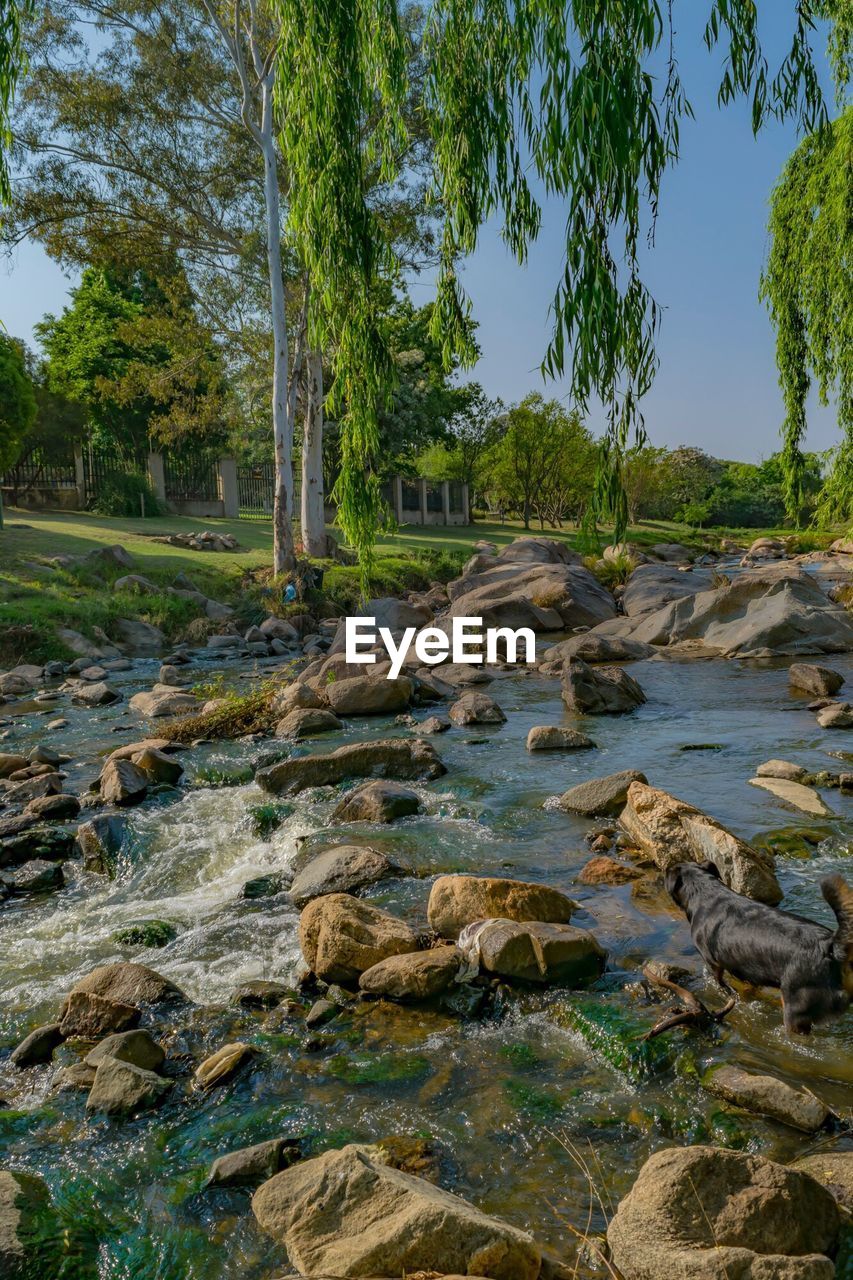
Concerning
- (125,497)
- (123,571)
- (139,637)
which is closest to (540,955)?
(139,637)

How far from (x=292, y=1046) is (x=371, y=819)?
3004 millimetres

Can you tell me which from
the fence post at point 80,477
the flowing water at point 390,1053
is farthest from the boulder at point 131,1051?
the fence post at point 80,477

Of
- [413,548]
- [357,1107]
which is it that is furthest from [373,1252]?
[413,548]

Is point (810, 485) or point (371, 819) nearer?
point (371, 819)

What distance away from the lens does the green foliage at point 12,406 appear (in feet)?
68.2

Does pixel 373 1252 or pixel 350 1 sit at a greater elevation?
pixel 350 1

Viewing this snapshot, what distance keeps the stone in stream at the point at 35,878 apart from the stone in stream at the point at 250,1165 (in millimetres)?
3297

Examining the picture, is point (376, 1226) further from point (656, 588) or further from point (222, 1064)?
point (656, 588)

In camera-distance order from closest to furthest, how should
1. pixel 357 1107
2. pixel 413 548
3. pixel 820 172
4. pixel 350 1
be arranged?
1. pixel 357 1107
2. pixel 350 1
3. pixel 820 172
4. pixel 413 548

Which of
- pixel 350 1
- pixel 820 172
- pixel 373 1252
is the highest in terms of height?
pixel 820 172

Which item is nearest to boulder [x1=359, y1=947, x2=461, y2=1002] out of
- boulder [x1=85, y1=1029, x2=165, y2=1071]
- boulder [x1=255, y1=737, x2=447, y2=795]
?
boulder [x1=85, y1=1029, x2=165, y2=1071]

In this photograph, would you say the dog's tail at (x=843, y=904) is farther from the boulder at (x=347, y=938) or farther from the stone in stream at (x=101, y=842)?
the stone in stream at (x=101, y=842)

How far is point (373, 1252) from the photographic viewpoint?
Answer: 8.07ft

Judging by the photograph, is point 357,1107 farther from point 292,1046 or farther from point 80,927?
point 80,927
